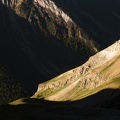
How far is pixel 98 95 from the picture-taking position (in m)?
131

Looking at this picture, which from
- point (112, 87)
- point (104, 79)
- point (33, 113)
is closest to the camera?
point (33, 113)

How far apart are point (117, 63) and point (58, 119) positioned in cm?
14022

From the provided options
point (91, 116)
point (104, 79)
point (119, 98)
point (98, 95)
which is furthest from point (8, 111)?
point (104, 79)

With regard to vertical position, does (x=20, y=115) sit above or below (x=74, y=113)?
above

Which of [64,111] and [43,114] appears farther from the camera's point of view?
[64,111]

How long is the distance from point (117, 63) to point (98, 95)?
57227 mm

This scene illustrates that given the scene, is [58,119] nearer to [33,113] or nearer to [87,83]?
[33,113]

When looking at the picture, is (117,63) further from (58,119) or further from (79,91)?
(58,119)

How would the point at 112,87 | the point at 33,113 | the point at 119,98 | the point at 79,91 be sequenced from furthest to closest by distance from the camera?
the point at 79,91, the point at 112,87, the point at 119,98, the point at 33,113

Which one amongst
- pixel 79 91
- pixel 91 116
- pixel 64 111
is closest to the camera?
pixel 91 116

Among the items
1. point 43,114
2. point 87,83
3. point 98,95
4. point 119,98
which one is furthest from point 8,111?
point 87,83

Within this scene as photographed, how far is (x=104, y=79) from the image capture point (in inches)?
6914

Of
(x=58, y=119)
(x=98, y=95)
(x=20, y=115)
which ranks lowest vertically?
(x=98, y=95)

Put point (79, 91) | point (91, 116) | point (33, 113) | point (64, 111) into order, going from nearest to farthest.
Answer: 1. point (33, 113)
2. point (91, 116)
3. point (64, 111)
4. point (79, 91)
